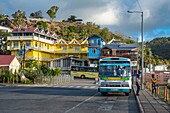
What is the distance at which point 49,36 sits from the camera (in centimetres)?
9556

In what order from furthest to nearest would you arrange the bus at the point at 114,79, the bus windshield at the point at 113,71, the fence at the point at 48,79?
the fence at the point at 48,79
the bus windshield at the point at 113,71
the bus at the point at 114,79

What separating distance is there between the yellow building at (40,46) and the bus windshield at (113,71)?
61.2 meters

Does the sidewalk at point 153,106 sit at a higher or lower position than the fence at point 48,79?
lower

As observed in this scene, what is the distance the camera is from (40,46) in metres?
90.9

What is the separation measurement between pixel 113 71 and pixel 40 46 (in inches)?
2685

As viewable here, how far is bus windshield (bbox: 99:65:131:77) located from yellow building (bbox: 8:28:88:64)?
6121cm

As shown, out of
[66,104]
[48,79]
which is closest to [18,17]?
[48,79]

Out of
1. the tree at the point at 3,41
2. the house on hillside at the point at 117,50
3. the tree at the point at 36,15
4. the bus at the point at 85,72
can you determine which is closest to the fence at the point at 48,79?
the bus at the point at 85,72

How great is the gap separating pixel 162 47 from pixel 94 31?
32.2 meters

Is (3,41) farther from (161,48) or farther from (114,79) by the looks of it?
(114,79)

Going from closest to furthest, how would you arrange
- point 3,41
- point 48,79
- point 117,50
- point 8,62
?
point 48,79
point 8,62
point 117,50
point 3,41

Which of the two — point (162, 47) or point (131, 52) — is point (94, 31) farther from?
point (131, 52)

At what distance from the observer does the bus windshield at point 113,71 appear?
24242mm

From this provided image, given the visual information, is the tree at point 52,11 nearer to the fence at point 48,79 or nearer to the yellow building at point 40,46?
the yellow building at point 40,46
